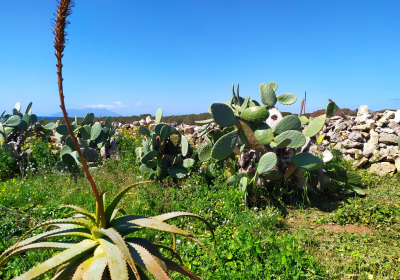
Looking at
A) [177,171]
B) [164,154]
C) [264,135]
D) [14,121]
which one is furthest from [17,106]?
[264,135]

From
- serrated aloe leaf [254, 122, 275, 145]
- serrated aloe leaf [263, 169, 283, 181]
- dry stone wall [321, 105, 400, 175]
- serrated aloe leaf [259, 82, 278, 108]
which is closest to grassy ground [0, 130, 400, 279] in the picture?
serrated aloe leaf [263, 169, 283, 181]

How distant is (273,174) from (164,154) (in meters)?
2.38

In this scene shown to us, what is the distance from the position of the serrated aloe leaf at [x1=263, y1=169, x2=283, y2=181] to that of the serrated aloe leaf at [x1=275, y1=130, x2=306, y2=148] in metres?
0.43

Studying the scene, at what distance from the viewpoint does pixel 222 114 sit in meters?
3.76

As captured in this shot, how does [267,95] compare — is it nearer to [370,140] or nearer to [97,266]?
[370,140]

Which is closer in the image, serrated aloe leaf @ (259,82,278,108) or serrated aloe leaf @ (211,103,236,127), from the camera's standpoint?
serrated aloe leaf @ (211,103,236,127)

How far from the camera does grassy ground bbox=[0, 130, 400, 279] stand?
2.35 m

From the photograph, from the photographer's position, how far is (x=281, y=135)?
373 centimetres

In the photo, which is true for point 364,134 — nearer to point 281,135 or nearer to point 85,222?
point 281,135

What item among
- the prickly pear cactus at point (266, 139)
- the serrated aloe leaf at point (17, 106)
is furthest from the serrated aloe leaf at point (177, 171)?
the serrated aloe leaf at point (17, 106)

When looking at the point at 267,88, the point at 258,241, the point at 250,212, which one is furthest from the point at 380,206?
the point at 267,88

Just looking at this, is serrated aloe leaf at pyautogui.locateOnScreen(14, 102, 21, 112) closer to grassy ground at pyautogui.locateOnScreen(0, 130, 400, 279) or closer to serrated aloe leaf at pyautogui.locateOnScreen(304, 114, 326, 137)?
grassy ground at pyautogui.locateOnScreen(0, 130, 400, 279)

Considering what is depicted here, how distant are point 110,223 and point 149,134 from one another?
4.15 metres

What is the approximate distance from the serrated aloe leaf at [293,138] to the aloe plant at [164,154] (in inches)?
69.4
